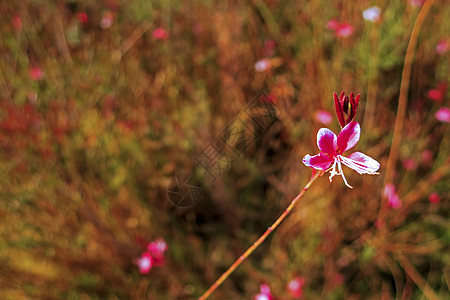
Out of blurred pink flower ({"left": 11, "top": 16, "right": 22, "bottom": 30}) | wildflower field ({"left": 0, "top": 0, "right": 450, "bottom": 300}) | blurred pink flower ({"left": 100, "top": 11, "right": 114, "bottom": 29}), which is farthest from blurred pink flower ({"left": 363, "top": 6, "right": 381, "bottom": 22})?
blurred pink flower ({"left": 11, "top": 16, "right": 22, "bottom": 30})

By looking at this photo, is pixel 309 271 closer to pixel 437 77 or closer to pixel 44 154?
pixel 437 77

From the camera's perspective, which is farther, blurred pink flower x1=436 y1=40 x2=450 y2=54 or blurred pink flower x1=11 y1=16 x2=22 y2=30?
blurred pink flower x1=11 y1=16 x2=22 y2=30

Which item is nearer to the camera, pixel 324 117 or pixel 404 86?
pixel 404 86

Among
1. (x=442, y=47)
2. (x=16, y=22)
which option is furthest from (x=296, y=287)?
(x=16, y=22)

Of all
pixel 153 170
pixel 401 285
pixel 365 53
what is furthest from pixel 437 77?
pixel 153 170

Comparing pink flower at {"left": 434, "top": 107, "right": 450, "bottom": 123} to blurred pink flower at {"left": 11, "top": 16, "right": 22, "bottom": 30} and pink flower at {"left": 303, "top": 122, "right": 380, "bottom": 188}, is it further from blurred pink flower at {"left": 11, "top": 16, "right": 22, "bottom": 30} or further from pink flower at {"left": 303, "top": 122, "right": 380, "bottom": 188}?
blurred pink flower at {"left": 11, "top": 16, "right": 22, "bottom": 30}

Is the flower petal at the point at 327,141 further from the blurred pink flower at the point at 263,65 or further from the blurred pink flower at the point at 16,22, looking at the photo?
the blurred pink flower at the point at 16,22

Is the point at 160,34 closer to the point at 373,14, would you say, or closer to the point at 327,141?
the point at 373,14
